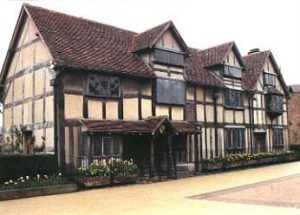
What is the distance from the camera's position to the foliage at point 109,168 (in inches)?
735

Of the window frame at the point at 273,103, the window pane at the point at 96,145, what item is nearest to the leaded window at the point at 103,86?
→ the window pane at the point at 96,145

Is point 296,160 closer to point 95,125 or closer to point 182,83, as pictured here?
point 182,83

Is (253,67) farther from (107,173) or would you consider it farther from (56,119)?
(56,119)

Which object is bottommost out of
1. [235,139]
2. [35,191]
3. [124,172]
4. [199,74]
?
[35,191]

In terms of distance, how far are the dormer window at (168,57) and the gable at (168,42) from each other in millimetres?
285

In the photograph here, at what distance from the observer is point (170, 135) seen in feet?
74.3

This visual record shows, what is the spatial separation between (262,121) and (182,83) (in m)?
10.7

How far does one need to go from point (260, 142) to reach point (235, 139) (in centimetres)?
417

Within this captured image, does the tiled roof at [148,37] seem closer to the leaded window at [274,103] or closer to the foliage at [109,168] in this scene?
the foliage at [109,168]

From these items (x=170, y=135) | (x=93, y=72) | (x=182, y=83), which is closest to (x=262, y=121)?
(x=182, y=83)

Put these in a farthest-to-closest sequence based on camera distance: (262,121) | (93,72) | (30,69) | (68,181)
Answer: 1. (262,121)
2. (30,69)
3. (93,72)
4. (68,181)

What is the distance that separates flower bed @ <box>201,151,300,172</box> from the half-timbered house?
2.55 ft

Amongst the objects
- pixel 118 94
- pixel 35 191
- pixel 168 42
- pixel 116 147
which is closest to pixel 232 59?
pixel 168 42

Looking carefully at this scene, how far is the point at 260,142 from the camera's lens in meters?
32.8
